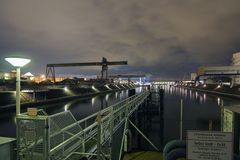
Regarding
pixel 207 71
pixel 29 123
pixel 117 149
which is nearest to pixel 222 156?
pixel 29 123

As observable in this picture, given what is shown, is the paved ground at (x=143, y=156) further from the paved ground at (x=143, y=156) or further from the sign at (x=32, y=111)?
the sign at (x=32, y=111)

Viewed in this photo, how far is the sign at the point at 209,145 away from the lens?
499cm

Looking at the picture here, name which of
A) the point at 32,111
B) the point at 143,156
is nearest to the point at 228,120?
the point at 143,156

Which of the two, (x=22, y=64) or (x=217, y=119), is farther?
(x=217, y=119)

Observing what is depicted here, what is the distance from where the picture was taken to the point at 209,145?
5086 mm

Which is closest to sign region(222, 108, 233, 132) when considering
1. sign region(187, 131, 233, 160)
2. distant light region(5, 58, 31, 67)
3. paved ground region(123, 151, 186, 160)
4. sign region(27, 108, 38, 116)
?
paved ground region(123, 151, 186, 160)

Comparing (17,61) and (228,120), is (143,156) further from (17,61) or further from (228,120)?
(17,61)

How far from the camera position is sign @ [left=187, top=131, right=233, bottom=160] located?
4.99 m

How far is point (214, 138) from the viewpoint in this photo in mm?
5055

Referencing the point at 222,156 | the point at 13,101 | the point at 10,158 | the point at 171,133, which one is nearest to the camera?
the point at 222,156

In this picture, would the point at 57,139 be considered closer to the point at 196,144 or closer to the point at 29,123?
the point at 29,123

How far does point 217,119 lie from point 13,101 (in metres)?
31.8

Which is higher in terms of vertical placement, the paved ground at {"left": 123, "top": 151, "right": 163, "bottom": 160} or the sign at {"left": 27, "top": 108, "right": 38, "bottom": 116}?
the sign at {"left": 27, "top": 108, "right": 38, "bottom": 116}

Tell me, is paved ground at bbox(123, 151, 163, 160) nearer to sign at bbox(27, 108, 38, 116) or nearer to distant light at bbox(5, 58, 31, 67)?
sign at bbox(27, 108, 38, 116)
